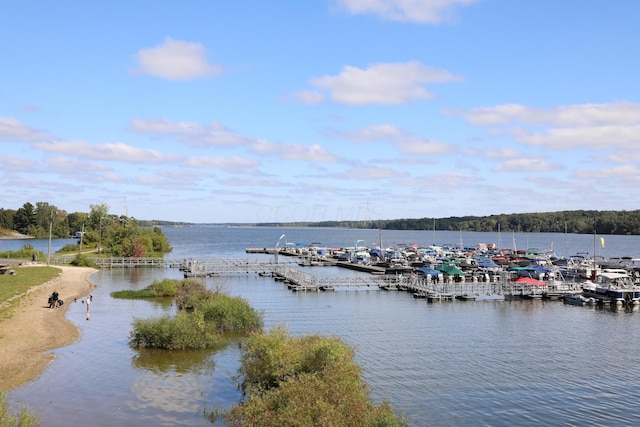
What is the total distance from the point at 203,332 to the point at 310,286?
30389 millimetres

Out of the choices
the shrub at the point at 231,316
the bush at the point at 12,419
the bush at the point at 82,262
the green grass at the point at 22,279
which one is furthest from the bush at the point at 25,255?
the bush at the point at 12,419

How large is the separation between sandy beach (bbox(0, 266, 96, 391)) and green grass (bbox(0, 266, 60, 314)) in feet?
3.49

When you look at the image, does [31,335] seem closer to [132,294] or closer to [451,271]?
[132,294]

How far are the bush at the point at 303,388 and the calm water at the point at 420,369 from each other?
10.3 feet

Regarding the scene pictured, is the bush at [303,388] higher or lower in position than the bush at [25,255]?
lower

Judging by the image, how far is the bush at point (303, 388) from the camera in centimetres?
1630

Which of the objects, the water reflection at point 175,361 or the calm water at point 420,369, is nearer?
the calm water at point 420,369

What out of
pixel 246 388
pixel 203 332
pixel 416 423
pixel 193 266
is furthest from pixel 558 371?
pixel 193 266

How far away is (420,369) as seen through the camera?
30.0 meters

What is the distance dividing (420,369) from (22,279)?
153 ft

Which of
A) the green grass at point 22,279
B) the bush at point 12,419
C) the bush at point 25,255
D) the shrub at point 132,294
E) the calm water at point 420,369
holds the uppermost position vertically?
the bush at point 25,255

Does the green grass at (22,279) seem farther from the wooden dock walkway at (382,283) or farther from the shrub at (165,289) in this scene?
the wooden dock walkway at (382,283)

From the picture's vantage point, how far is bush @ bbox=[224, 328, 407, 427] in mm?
16303

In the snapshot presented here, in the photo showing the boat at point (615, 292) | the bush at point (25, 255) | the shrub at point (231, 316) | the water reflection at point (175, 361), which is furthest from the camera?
the bush at point (25, 255)
